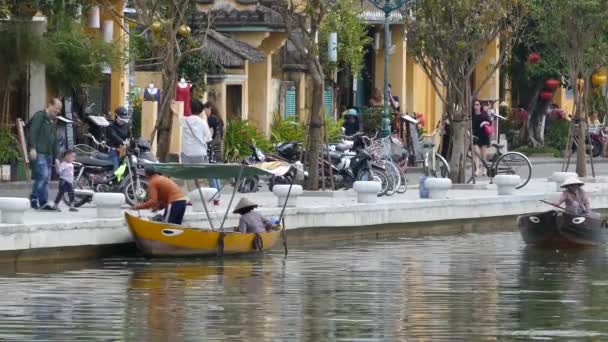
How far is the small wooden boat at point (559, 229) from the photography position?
95.5ft

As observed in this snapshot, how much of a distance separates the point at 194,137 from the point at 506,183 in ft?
19.6

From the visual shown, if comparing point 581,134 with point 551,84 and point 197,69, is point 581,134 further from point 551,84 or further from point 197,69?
point 551,84

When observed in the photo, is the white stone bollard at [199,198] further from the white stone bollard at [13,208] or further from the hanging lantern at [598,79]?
the hanging lantern at [598,79]

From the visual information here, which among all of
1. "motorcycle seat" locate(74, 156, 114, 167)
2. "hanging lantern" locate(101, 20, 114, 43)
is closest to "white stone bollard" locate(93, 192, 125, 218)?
"motorcycle seat" locate(74, 156, 114, 167)

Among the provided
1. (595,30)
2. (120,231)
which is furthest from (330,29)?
(120,231)

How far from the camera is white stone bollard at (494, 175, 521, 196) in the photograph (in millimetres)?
33625

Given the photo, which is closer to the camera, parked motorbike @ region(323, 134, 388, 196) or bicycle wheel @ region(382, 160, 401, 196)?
parked motorbike @ region(323, 134, 388, 196)

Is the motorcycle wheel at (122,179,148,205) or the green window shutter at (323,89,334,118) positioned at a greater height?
the green window shutter at (323,89,334,118)

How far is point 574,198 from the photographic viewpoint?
29.6 meters

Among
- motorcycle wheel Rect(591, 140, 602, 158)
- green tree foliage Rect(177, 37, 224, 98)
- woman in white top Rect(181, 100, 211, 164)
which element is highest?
green tree foliage Rect(177, 37, 224, 98)

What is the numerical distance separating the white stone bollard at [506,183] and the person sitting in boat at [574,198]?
155 inches

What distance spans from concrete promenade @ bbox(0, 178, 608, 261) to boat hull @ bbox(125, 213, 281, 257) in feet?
1.68

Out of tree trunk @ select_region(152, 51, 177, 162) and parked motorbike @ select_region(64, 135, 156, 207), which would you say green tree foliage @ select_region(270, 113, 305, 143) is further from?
tree trunk @ select_region(152, 51, 177, 162)

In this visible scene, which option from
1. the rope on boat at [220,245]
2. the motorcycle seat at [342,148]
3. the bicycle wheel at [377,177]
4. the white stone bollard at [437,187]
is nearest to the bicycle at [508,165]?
the motorcycle seat at [342,148]
